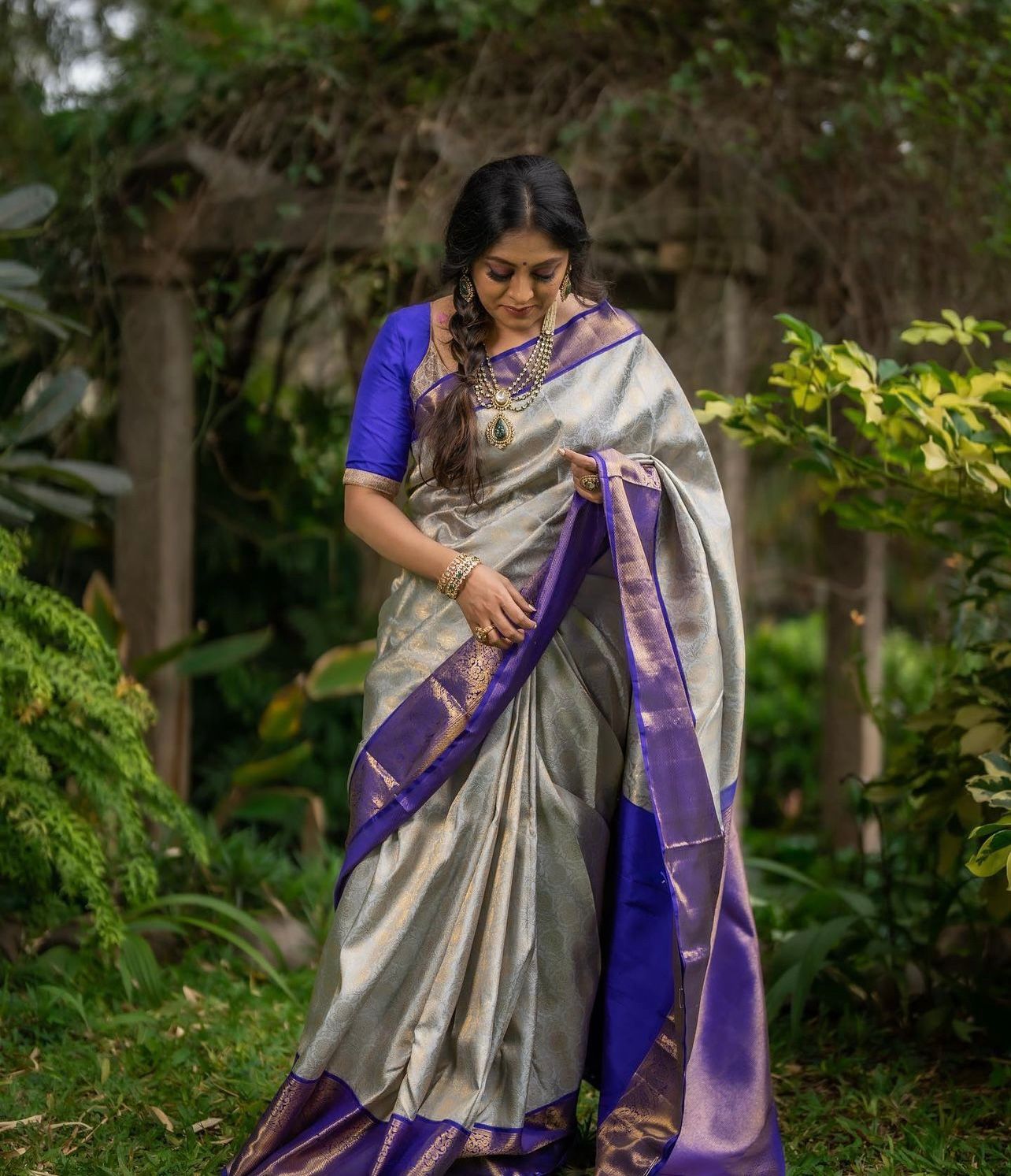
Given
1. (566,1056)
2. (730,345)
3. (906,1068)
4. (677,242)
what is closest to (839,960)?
(906,1068)

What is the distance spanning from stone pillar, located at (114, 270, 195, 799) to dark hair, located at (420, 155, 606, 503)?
192cm

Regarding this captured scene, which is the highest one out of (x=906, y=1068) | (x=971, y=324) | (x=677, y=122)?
(x=677, y=122)

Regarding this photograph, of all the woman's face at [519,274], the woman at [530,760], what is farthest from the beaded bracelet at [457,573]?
the woman's face at [519,274]

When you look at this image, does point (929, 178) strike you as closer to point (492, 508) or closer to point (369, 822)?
point (492, 508)

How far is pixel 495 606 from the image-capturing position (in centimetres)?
→ 229

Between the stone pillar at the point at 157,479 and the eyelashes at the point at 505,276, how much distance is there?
204 cm

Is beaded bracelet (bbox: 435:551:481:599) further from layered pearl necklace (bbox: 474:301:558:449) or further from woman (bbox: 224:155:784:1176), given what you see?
layered pearl necklace (bbox: 474:301:558:449)

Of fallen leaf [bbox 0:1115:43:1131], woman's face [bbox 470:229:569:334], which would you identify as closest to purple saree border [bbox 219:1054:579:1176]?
fallen leaf [bbox 0:1115:43:1131]

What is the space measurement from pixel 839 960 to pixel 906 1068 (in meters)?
0.34

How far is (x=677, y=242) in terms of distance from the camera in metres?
4.15

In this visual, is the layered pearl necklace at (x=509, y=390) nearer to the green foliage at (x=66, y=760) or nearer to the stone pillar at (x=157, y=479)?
the green foliage at (x=66, y=760)

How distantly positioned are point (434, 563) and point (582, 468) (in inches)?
11.8

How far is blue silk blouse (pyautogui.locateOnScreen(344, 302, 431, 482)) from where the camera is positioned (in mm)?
2428

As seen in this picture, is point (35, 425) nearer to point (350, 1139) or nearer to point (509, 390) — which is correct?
point (509, 390)
